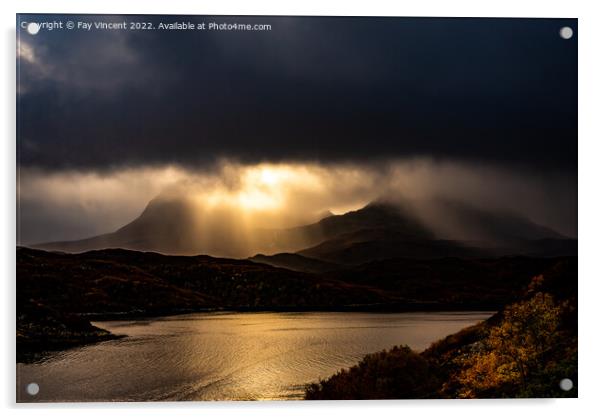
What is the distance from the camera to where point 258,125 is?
14.1 feet

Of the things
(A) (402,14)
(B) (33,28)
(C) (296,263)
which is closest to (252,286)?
(C) (296,263)

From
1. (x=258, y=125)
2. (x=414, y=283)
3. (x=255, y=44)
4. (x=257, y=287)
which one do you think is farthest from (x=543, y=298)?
(x=255, y=44)

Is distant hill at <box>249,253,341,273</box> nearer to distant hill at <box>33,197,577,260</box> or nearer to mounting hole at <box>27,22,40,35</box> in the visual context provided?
distant hill at <box>33,197,577,260</box>

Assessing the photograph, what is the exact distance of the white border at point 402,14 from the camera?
4098 mm

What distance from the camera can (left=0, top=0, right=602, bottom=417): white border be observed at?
410 centimetres

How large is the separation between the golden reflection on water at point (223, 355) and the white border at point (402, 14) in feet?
0.33

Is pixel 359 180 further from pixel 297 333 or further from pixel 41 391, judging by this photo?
pixel 41 391

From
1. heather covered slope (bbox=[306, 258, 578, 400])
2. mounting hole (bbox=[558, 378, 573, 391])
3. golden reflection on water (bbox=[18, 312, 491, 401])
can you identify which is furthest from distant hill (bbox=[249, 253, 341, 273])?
mounting hole (bbox=[558, 378, 573, 391])

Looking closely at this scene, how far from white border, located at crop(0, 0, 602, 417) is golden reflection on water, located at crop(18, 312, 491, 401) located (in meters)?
0.10

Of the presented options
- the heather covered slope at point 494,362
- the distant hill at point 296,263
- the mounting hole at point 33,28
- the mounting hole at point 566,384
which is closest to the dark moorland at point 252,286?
the distant hill at point 296,263

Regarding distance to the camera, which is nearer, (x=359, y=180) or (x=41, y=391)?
(x=41, y=391)

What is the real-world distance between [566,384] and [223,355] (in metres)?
2.14

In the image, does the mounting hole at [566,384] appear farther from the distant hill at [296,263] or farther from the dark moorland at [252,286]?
the distant hill at [296,263]

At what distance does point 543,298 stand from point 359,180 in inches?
54.5
